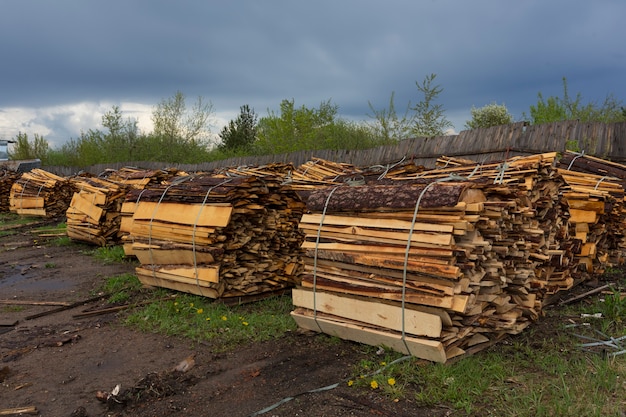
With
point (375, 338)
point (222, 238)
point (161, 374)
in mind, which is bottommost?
A: point (161, 374)

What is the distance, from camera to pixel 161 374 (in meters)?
4.59

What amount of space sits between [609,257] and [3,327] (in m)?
10.1

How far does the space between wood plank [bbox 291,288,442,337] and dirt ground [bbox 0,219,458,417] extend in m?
0.39

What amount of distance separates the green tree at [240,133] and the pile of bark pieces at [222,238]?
21664 millimetres

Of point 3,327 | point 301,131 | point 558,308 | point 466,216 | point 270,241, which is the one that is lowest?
point 3,327

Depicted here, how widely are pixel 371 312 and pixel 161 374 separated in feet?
7.01

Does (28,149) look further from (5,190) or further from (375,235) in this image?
(375,235)

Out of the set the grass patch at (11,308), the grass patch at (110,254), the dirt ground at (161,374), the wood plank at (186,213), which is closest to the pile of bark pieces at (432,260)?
the dirt ground at (161,374)

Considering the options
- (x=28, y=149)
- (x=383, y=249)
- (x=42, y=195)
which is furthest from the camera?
(x=28, y=149)

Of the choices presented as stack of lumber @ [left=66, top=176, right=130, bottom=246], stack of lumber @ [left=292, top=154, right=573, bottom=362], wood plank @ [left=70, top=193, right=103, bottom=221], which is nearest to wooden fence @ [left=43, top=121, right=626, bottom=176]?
stack of lumber @ [left=292, top=154, right=573, bottom=362]

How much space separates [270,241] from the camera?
7227mm

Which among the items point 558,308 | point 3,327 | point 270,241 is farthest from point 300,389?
point 3,327

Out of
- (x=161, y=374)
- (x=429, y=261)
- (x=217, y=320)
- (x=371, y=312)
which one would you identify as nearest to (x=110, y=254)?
(x=217, y=320)

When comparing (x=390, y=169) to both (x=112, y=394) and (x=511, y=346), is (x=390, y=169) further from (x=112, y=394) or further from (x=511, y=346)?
(x=112, y=394)
